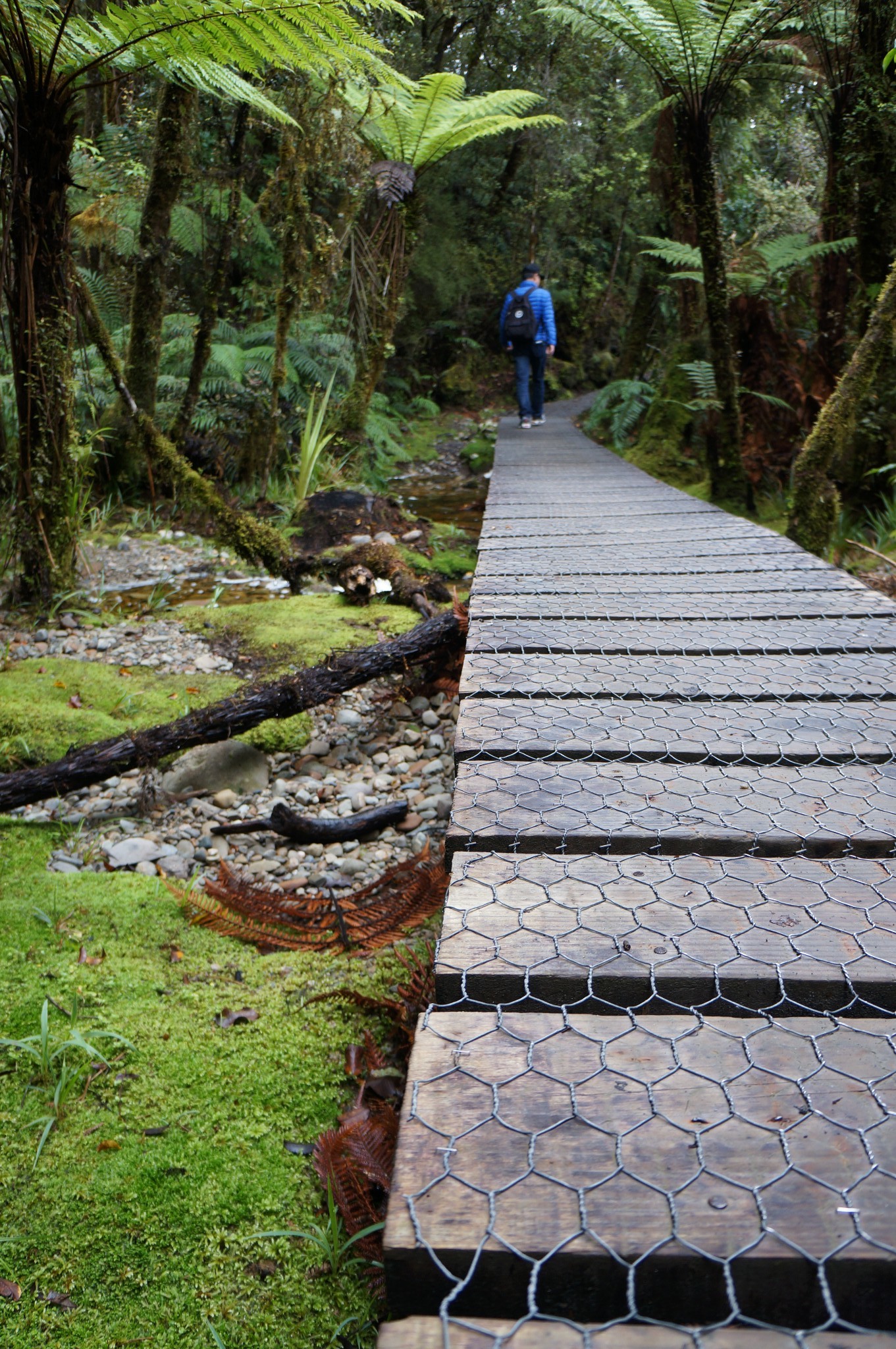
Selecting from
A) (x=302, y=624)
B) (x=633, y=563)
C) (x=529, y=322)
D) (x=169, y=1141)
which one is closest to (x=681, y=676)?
(x=633, y=563)

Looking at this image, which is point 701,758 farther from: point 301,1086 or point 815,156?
point 815,156

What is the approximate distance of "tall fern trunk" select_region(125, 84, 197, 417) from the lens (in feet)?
16.6

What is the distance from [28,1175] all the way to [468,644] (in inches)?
59.9

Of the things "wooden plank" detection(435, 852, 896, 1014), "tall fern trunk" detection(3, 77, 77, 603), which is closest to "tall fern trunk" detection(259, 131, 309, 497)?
"tall fern trunk" detection(3, 77, 77, 603)

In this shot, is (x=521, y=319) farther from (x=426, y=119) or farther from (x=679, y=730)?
(x=679, y=730)

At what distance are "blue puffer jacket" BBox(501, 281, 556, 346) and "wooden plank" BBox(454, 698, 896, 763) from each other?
24.4 feet

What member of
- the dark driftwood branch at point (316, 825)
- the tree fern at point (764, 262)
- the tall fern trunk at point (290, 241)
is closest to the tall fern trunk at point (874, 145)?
the tree fern at point (764, 262)

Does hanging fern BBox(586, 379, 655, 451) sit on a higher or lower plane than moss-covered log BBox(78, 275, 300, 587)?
higher

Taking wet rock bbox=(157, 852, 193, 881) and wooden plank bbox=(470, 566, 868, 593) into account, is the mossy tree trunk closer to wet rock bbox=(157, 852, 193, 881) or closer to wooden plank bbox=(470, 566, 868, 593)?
wooden plank bbox=(470, 566, 868, 593)

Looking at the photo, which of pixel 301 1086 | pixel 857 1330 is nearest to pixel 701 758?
pixel 301 1086

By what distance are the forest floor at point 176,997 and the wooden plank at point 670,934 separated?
0.55 meters

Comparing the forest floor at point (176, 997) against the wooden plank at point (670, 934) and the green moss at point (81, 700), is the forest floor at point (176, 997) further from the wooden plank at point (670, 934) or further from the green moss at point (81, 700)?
the wooden plank at point (670, 934)

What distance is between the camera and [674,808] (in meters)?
1.46

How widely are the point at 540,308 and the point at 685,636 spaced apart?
7.08 meters
